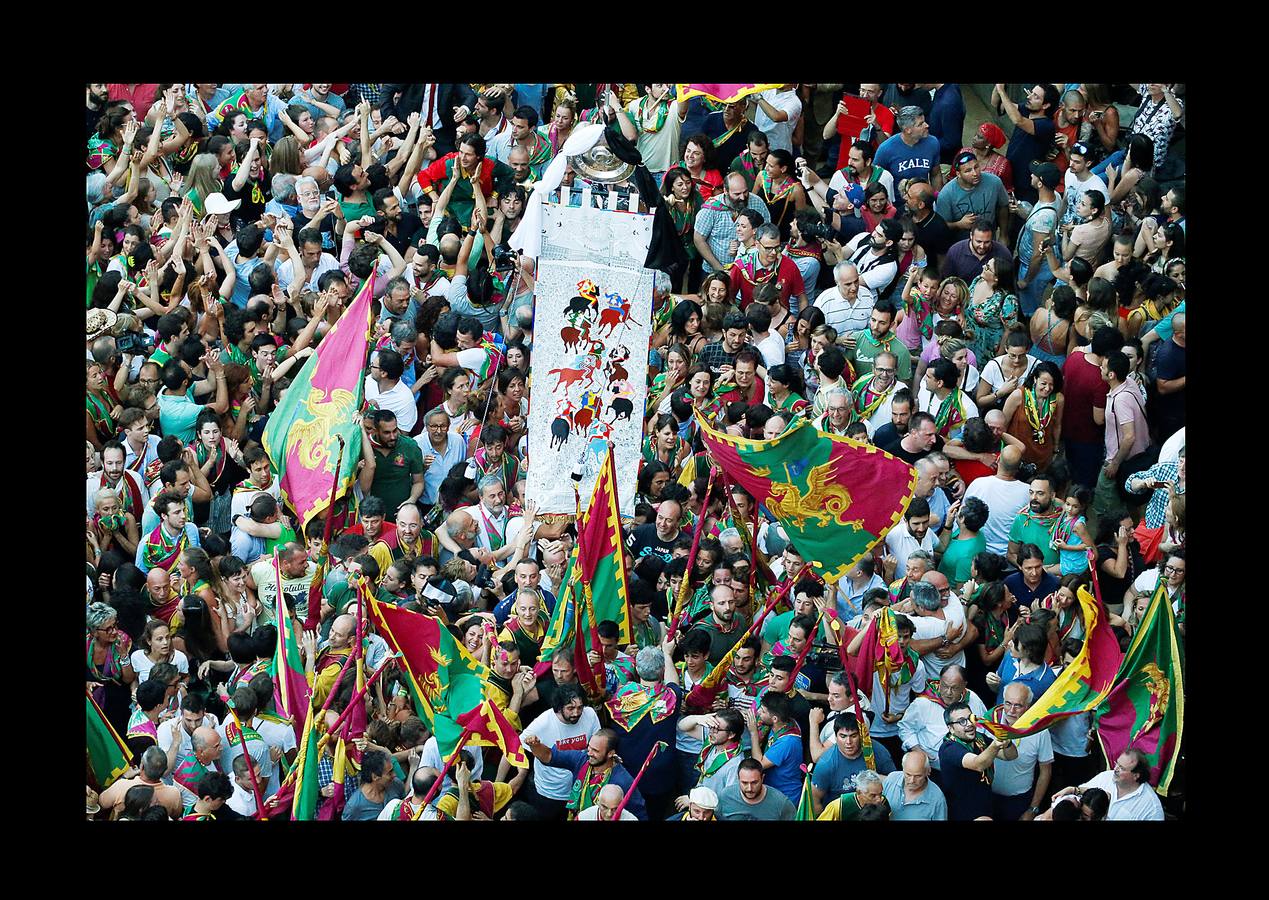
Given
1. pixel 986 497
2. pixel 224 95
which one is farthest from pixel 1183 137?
pixel 224 95

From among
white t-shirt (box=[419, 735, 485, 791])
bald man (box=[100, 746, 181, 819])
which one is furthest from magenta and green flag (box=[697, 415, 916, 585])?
bald man (box=[100, 746, 181, 819])

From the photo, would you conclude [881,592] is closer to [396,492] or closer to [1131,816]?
[1131,816]

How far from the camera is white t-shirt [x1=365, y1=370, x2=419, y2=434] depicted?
19.9m

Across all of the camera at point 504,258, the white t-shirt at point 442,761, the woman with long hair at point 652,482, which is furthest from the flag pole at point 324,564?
the woman with long hair at point 652,482

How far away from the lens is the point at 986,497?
19.3 m

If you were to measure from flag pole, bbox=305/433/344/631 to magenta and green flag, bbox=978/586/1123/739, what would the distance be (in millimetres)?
4469

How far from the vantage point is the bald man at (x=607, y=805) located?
60.1 feet

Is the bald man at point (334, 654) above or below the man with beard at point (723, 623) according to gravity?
below

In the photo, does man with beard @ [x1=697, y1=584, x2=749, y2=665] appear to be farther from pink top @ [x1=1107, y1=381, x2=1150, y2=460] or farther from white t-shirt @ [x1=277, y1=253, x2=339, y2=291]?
white t-shirt @ [x1=277, y1=253, x2=339, y2=291]

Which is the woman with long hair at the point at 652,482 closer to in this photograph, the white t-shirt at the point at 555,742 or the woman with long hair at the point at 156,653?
the white t-shirt at the point at 555,742

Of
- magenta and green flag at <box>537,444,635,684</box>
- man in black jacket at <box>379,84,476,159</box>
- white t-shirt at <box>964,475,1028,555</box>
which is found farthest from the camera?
man in black jacket at <box>379,84,476,159</box>

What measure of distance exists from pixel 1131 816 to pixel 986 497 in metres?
2.38

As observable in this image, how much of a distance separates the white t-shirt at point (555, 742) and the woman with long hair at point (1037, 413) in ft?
12.0

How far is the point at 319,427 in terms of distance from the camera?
19391 mm
